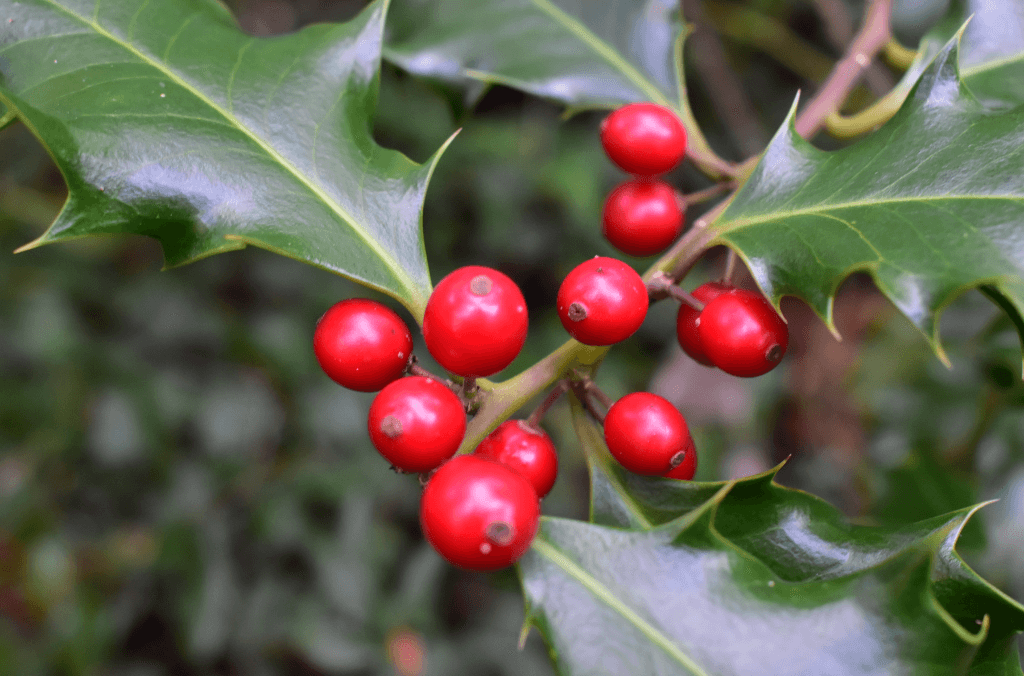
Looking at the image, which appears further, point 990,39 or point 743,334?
point 990,39

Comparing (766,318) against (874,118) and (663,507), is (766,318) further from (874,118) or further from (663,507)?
(874,118)

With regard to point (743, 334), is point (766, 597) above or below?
below

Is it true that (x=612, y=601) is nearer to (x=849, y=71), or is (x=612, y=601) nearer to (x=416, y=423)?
(x=416, y=423)

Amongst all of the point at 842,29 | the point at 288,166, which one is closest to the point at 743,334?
the point at 288,166

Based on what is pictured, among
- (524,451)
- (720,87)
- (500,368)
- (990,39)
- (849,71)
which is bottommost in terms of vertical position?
(720,87)

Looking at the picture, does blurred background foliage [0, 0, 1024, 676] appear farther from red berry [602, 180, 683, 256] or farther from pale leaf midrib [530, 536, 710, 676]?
pale leaf midrib [530, 536, 710, 676]

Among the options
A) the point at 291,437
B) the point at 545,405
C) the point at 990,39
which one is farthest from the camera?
the point at 291,437

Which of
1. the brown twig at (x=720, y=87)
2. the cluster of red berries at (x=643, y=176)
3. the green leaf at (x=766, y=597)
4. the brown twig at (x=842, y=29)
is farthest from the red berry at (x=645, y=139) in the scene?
the brown twig at (x=720, y=87)

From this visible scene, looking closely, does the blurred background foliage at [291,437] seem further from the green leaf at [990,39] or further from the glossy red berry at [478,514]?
the glossy red berry at [478,514]
